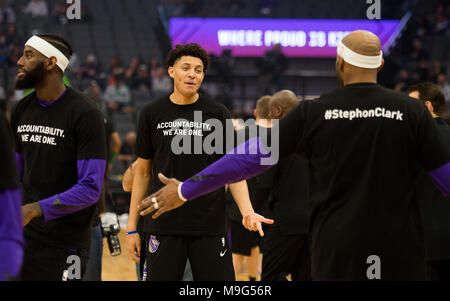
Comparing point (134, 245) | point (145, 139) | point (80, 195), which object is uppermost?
point (145, 139)

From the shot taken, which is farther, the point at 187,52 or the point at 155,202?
the point at 187,52

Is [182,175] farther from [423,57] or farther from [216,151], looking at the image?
[423,57]

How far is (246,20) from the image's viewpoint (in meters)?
19.5

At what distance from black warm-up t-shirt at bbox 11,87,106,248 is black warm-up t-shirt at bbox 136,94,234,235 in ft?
1.64

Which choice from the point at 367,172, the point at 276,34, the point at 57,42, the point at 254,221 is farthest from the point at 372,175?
the point at 276,34

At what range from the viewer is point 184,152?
13.1 feet

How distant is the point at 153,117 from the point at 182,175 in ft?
1.55

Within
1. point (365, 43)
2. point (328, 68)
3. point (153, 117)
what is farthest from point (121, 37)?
point (365, 43)

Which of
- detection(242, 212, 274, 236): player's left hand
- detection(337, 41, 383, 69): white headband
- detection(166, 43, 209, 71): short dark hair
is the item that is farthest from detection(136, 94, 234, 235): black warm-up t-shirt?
detection(337, 41, 383, 69): white headband

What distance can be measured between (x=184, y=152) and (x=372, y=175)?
1.50 meters

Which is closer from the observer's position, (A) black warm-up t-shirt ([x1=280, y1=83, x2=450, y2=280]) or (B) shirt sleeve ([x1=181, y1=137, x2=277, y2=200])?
(A) black warm-up t-shirt ([x1=280, y1=83, x2=450, y2=280])

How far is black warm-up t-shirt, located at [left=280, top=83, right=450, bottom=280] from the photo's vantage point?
9.33 ft

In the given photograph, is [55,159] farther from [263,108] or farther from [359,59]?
[263,108]

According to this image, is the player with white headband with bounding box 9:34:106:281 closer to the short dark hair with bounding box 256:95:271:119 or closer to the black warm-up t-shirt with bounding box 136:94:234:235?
the black warm-up t-shirt with bounding box 136:94:234:235
